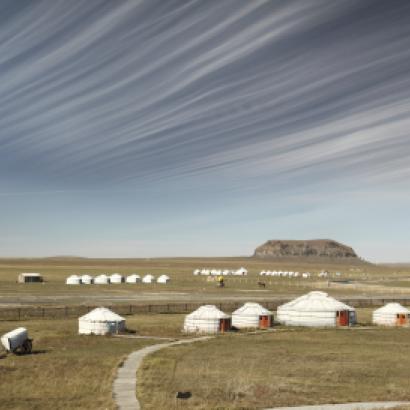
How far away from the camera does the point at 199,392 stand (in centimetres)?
2841

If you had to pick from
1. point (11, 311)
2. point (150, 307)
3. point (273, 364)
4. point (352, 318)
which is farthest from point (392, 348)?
point (11, 311)

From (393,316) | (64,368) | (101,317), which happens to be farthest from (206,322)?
(393,316)

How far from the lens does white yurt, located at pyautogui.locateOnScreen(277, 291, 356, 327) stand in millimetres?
62094

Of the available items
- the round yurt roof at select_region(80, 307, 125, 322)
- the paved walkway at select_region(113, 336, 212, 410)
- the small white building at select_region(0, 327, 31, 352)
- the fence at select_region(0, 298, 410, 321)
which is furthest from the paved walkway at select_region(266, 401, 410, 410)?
the fence at select_region(0, 298, 410, 321)

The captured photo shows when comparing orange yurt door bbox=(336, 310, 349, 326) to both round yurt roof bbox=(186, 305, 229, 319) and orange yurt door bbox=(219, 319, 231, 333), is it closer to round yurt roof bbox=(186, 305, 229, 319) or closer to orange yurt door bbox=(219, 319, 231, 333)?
orange yurt door bbox=(219, 319, 231, 333)

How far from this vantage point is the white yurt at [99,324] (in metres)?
51.6

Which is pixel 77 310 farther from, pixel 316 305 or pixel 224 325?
pixel 316 305

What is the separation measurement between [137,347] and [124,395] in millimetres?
16924

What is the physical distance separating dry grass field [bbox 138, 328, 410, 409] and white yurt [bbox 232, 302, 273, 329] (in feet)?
20.2

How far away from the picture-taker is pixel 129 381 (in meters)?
30.8

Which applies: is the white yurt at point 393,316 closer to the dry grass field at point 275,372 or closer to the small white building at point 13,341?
the dry grass field at point 275,372

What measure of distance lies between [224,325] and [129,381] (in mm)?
25655

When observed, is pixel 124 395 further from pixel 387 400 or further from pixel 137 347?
pixel 137 347

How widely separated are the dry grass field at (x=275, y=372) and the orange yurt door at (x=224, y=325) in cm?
283
